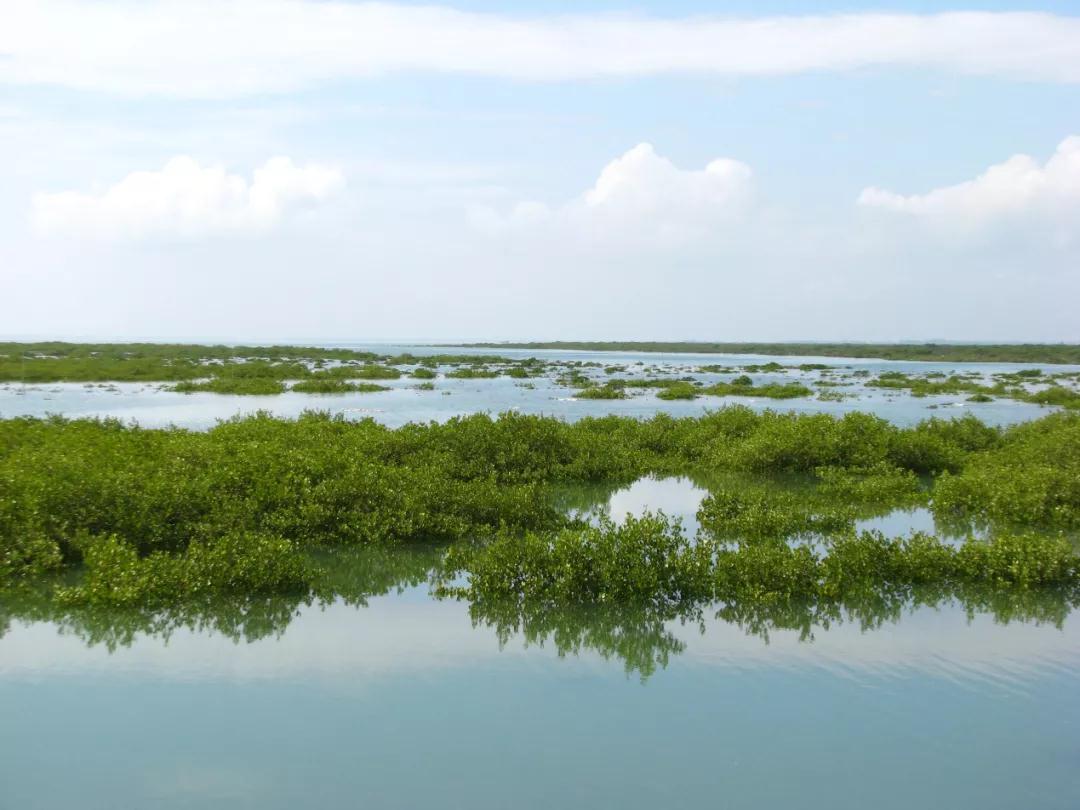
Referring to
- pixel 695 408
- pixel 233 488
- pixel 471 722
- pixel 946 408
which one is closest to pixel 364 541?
pixel 233 488

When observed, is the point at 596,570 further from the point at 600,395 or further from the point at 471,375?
the point at 471,375

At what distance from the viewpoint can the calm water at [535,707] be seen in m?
6.54

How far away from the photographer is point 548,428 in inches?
755

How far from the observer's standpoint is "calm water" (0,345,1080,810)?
6543 millimetres

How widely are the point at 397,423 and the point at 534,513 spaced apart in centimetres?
1686

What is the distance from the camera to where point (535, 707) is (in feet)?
25.9

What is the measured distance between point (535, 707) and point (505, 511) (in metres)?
6.15

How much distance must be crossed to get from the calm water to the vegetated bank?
1.83 ft

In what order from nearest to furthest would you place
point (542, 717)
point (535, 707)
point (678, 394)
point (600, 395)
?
1. point (542, 717)
2. point (535, 707)
3. point (600, 395)
4. point (678, 394)

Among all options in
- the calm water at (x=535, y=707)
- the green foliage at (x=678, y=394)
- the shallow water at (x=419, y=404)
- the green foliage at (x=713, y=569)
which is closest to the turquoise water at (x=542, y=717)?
the calm water at (x=535, y=707)

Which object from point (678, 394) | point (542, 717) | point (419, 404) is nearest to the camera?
point (542, 717)

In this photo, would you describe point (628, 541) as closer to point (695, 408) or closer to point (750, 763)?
point (750, 763)

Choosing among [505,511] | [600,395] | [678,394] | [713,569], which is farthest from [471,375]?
[713,569]

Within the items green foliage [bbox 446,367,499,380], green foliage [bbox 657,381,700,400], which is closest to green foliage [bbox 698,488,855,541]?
green foliage [bbox 657,381,700,400]
